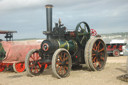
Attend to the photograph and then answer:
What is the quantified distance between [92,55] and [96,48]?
0.38m

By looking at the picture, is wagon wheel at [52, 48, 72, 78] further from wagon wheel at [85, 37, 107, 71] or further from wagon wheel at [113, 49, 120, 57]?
wagon wheel at [113, 49, 120, 57]

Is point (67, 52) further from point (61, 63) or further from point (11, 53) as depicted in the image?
point (11, 53)

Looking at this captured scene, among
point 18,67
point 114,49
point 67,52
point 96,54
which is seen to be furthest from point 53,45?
point 114,49

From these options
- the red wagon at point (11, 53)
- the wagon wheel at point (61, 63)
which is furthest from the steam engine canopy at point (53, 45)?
the red wagon at point (11, 53)

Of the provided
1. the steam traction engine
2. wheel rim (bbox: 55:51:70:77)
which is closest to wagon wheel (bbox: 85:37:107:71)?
the steam traction engine

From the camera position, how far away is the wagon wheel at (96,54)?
7296mm

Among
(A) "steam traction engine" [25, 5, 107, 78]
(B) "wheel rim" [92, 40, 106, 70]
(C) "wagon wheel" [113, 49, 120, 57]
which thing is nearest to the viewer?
(A) "steam traction engine" [25, 5, 107, 78]

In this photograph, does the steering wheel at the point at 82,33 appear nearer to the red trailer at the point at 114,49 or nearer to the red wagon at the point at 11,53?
the red wagon at the point at 11,53

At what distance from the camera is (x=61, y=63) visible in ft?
21.0

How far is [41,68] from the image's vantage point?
299 inches

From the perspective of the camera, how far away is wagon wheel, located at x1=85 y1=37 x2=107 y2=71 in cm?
730

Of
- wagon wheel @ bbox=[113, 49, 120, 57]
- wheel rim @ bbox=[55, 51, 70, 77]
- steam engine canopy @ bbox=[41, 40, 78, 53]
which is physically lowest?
wagon wheel @ bbox=[113, 49, 120, 57]

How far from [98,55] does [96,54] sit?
21 centimetres

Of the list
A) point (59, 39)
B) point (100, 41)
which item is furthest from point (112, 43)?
point (59, 39)
